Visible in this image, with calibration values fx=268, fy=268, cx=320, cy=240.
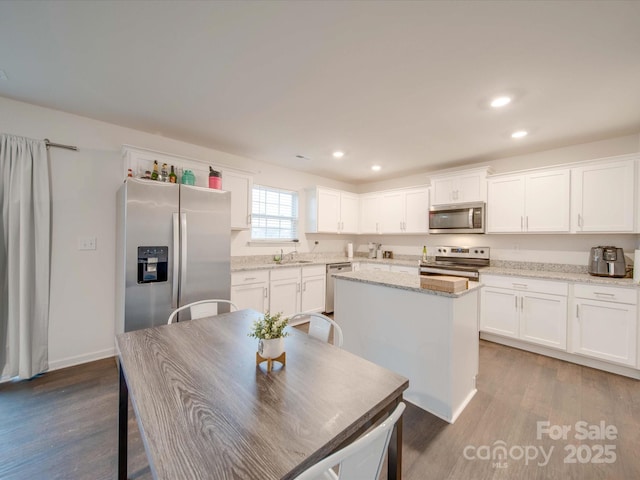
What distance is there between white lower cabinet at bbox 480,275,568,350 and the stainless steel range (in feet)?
0.71

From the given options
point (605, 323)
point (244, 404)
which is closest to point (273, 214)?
point (244, 404)

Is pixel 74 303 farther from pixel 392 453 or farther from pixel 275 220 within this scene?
pixel 392 453

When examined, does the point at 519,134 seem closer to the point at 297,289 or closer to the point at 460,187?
the point at 460,187

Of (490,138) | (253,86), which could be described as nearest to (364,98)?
(253,86)

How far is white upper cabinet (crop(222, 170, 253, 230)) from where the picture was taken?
3477mm

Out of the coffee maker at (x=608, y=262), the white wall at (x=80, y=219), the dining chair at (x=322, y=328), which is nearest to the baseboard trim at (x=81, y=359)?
the white wall at (x=80, y=219)

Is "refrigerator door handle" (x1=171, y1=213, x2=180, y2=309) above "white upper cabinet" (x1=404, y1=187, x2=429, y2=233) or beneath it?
beneath

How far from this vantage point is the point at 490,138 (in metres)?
3.14

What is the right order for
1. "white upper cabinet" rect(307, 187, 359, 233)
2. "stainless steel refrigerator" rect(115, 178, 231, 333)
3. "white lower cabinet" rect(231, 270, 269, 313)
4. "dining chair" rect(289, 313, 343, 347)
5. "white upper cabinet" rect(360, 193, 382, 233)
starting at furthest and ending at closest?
"white upper cabinet" rect(360, 193, 382, 233), "white upper cabinet" rect(307, 187, 359, 233), "white lower cabinet" rect(231, 270, 269, 313), "stainless steel refrigerator" rect(115, 178, 231, 333), "dining chair" rect(289, 313, 343, 347)

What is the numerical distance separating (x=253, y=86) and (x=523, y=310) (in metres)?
3.70

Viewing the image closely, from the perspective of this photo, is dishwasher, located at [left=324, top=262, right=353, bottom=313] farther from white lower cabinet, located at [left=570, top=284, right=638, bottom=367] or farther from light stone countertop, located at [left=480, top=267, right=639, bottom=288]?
white lower cabinet, located at [left=570, top=284, right=638, bottom=367]

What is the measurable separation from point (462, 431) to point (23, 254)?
3816 mm

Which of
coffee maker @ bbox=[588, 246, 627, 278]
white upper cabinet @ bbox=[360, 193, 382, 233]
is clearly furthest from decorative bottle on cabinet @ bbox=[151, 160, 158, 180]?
coffee maker @ bbox=[588, 246, 627, 278]

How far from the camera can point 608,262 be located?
114 inches
